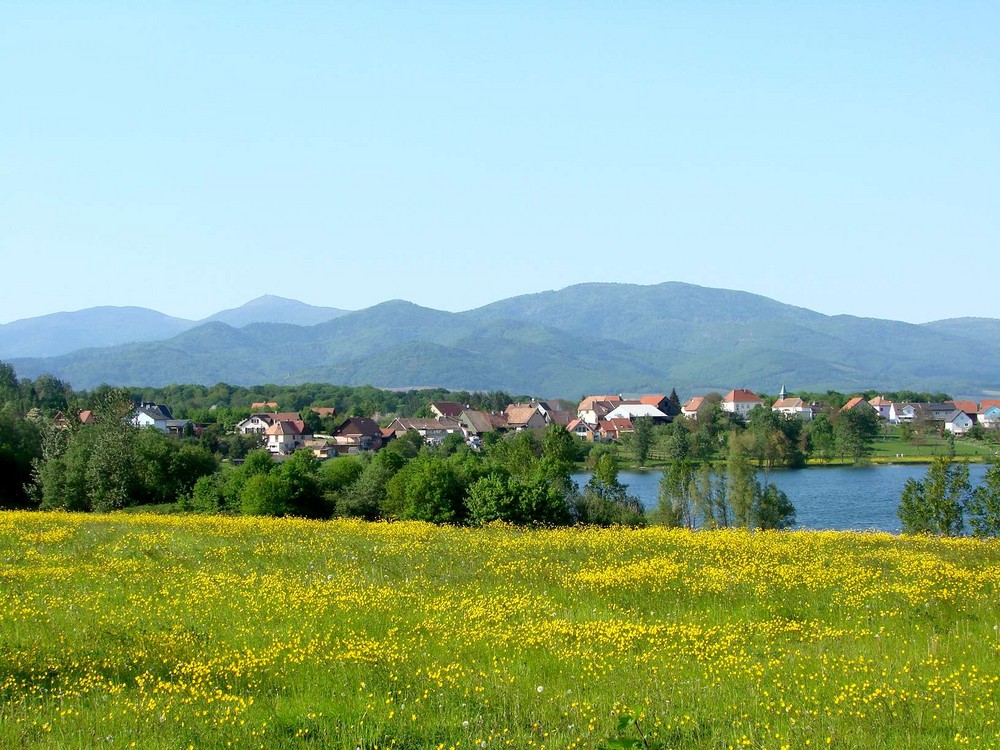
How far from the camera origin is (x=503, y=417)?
584ft

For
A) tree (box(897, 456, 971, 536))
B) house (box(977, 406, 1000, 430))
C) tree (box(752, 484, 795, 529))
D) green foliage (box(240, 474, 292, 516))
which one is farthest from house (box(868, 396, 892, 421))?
green foliage (box(240, 474, 292, 516))

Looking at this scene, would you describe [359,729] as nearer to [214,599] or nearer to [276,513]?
[214,599]

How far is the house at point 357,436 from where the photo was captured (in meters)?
119

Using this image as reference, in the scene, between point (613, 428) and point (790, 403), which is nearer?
point (613, 428)

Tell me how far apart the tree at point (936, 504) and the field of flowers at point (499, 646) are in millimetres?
28665

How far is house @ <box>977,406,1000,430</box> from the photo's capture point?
147950mm

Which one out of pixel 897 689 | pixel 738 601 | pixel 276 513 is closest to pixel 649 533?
pixel 738 601

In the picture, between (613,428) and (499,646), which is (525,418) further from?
(499,646)

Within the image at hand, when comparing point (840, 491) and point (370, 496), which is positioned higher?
point (370, 496)

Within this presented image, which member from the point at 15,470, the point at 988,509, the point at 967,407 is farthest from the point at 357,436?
the point at 967,407

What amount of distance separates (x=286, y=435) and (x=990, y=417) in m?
120

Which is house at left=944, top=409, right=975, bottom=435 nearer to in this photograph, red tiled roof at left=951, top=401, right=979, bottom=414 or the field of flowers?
red tiled roof at left=951, top=401, right=979, bottom=414

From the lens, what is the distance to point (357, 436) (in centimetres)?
12200

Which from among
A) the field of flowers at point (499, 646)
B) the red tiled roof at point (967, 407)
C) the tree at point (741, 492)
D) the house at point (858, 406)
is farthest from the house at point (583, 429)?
the field of flowers at point (499, 646)
